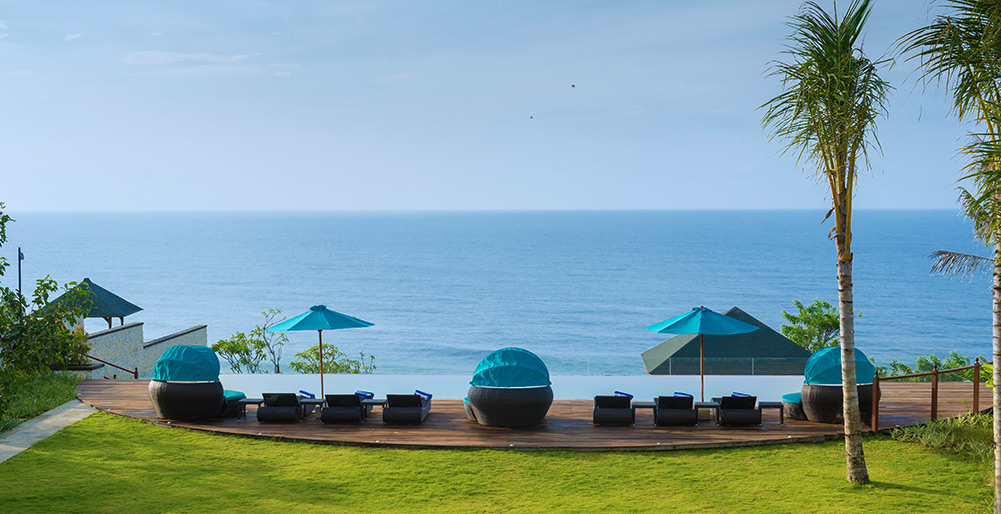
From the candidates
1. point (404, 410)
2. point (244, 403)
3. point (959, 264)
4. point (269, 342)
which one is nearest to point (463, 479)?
point (404, 410)

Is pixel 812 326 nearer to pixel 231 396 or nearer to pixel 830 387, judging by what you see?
pixel 830 387

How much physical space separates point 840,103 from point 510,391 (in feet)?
21.2

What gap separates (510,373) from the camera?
1261 cm

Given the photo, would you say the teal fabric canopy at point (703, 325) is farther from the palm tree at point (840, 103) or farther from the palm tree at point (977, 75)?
the palm tree at point (977, 75)

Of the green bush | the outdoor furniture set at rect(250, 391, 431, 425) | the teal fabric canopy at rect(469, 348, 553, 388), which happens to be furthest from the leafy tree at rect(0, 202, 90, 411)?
the green bush

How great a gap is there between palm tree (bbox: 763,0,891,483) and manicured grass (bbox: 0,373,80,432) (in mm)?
12891

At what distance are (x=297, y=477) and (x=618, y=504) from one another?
4.28 m

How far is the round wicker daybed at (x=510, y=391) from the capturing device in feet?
41.2

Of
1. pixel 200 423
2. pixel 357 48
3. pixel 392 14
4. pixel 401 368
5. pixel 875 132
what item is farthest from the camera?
pixel 357 48

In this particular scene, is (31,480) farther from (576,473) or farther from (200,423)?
(576,473)

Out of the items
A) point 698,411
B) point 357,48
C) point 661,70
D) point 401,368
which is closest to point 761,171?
point 661,70

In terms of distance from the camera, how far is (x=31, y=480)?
33.7 ft

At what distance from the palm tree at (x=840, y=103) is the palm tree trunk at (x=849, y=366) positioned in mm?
12

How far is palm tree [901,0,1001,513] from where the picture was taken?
735cm
